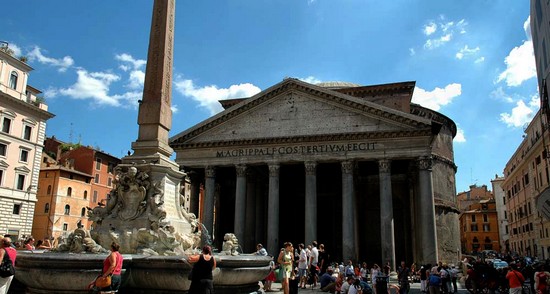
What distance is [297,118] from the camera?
24750mm

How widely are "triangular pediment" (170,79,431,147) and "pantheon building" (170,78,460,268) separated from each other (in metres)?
0.06

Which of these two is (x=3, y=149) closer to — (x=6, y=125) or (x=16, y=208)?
(x=6, y=125)

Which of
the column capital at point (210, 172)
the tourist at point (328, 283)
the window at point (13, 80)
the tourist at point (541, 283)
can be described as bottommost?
the tourist at point (328, 283)

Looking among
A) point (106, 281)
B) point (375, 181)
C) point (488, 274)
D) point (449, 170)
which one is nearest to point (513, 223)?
point (449, 170)

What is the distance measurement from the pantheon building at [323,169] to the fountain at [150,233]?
1583 centimetres

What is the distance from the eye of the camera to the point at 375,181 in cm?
3016

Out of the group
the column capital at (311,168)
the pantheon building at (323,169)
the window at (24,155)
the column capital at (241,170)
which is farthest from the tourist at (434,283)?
the window at (24,155)

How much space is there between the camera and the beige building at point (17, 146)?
26.3 metres

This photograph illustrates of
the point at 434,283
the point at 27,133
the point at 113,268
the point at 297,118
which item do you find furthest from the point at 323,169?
the point at 113,268

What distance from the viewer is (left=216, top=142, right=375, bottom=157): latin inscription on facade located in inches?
918

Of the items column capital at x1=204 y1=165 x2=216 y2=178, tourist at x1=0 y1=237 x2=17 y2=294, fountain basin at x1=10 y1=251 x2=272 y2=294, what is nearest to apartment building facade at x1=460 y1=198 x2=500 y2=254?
column capital at x1=204 y1=165 x2=216 y2=178

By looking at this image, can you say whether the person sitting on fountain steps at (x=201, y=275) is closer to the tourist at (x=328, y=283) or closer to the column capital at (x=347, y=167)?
the tourist at (x=328, y=283)

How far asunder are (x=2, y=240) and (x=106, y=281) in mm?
2186

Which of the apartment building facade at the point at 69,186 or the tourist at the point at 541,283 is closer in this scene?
the tourist at the point at 541,283
